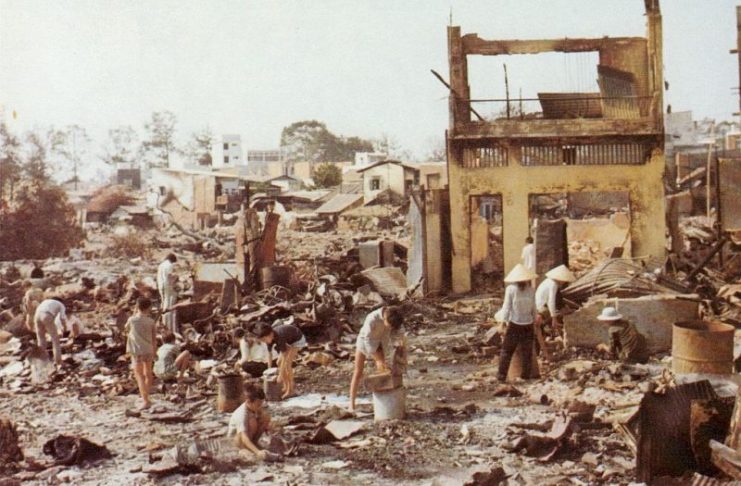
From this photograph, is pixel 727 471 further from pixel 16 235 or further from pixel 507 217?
pixel 16 235

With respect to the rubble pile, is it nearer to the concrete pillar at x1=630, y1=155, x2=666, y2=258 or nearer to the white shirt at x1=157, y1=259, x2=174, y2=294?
the white shirt at x1=157, y1=259, x2=174, y2=294

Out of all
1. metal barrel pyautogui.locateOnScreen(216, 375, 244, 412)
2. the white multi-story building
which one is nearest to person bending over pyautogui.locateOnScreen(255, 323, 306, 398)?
metal barrel pyautogui.locateOnScreen(216, 375, 244, 412)

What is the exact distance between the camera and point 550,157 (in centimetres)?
2062

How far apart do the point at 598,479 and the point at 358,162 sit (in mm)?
65918

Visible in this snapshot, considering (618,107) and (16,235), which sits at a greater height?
(618,107)

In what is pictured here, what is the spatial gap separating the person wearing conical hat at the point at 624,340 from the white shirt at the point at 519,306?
127 cm

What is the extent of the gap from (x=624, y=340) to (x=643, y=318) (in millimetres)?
878

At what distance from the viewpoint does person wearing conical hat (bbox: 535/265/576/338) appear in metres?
12.9

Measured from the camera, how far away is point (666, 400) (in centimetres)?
710

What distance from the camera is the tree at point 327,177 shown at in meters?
61.4

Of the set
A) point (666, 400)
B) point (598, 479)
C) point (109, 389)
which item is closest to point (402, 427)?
point (598, 479)

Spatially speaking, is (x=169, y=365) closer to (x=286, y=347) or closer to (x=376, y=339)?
(x=286, y=347)

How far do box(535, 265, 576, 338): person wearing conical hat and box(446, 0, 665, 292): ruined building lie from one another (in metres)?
7.33

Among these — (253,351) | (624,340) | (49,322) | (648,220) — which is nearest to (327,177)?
(648,220)
